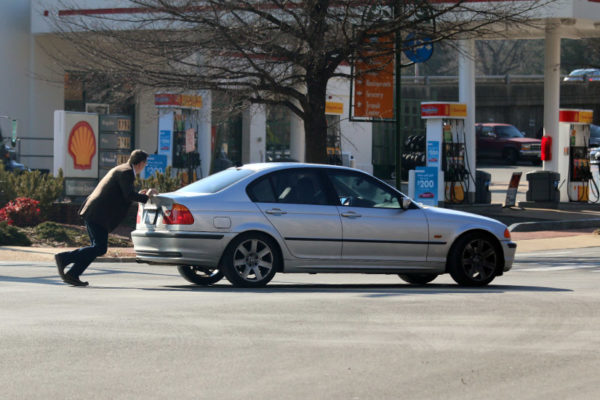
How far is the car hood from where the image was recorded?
1353 cm

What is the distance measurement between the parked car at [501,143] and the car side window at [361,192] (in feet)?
132

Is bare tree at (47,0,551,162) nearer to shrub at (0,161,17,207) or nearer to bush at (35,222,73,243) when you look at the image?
shrub at (0,161,17,207)

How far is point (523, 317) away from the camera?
10438 millimetres

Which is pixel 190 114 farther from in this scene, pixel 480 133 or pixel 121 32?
pixel 480 133

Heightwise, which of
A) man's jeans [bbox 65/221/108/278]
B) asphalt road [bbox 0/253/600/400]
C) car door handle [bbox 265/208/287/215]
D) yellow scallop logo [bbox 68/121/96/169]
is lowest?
asphalt road [bbox 0/253/600/400]

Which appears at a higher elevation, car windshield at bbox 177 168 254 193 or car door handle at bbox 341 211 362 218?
car windshield at bbox 177 168 254 193

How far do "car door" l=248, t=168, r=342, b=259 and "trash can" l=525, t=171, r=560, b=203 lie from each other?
1948 centimetres

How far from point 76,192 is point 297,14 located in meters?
8.18

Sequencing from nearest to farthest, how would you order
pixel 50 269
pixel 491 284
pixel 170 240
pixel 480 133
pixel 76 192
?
1. pixel 170 240
2. pixel 491 284
3. pixel 50 269
4. pixel 76 192
5. pixel 480 133

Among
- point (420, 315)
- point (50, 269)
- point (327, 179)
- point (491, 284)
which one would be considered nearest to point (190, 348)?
point (420, 315)

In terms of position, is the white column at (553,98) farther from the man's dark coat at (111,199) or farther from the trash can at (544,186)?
the man's dark coat at (111,199)

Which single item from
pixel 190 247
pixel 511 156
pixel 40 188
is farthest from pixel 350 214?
pixel 511 156

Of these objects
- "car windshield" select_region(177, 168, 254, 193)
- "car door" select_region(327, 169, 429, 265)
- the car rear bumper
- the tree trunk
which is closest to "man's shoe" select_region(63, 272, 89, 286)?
the car rear bumper

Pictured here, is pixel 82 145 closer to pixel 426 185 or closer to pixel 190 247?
pixel 426 185
